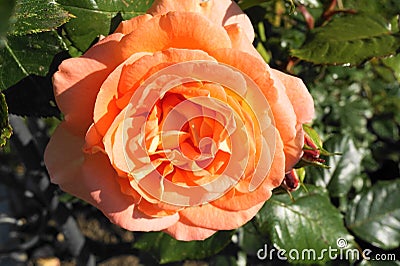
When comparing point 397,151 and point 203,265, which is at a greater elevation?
point 397,151

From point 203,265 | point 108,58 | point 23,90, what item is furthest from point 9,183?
point 108,58

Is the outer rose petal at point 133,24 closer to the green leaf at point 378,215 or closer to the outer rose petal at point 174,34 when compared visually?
the outer rose petal at point 174,34

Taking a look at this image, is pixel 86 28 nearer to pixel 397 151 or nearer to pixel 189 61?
pixel 189 61

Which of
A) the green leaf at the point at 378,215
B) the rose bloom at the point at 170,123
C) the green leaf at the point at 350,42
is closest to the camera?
the rose bloom at the point at 170,123

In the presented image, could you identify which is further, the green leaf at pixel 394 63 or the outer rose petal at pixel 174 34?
the green leaf at pixel 394 63

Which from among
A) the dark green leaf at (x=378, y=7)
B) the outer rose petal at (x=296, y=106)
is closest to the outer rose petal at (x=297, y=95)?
the outer rose petal at (x=296, y=106)

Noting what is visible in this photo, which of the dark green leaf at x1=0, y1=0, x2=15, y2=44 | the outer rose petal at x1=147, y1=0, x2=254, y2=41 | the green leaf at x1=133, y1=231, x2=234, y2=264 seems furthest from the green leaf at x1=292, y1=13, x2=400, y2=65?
the dark green leaf at x1=0, y1=0, x2=15, y2=44

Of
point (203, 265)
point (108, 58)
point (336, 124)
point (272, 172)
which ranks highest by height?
point (108, 58)
